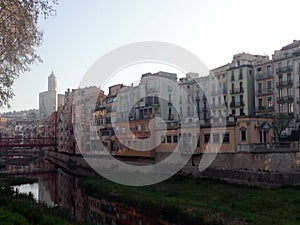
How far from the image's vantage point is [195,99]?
235 ft

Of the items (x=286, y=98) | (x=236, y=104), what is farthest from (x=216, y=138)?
(x=236, y=104)

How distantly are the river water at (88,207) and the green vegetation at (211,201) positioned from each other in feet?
3.08

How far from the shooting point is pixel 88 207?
33656mm

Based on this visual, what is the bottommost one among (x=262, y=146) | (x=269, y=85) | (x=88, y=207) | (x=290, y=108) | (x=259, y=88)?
(x=88, y=207)

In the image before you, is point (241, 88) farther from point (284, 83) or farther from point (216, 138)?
point (216, 138)

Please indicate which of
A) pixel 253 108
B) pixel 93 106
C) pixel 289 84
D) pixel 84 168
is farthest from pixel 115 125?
pixel 289 84

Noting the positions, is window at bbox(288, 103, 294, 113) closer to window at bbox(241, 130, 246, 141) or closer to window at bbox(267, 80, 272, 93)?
window at bbox(267, 80, 272, 93)

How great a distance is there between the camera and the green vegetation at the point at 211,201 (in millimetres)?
23453

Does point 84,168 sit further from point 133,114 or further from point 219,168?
point 219,168

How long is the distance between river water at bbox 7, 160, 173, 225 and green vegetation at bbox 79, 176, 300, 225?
0.94 meters

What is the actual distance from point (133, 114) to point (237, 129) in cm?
2698

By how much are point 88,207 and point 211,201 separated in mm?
11359

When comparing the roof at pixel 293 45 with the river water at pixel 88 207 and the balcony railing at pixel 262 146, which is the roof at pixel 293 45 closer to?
the balcony railing at pixel 262 146

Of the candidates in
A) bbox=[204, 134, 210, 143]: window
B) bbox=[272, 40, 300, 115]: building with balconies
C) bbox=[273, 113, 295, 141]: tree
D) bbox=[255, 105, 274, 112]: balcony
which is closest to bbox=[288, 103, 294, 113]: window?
bbox=[272, 40, 300, 115]: building with balconies
